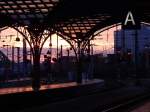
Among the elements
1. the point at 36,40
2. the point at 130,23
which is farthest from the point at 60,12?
the point at 130,23

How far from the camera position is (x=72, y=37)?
66.1 meters

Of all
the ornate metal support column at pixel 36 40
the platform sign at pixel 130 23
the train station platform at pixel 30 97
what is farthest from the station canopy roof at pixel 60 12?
the platform sign at pixel 130 23

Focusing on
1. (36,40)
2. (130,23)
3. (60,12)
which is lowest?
(36,40)

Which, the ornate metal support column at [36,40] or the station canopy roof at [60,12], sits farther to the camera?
the ornate metal support column at [36,40]

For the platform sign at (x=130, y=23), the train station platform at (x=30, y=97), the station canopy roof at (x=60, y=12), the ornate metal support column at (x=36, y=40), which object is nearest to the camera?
the platform sign at (x=130, y=23)

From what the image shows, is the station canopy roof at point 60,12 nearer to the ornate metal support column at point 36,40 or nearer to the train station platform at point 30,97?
the ornate metal support column at point 36,40

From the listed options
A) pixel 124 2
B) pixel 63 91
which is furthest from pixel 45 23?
pixel 124 2

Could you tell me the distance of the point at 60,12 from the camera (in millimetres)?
47844

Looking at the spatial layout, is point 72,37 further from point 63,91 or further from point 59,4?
point 63,91

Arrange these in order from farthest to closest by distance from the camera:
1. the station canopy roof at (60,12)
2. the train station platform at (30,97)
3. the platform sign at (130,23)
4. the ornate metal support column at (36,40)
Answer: the ornate metal support column at (36,40) < the station canopy roof at (60,12) < the train station platform at (30,97) < the platform sign at (130,23)

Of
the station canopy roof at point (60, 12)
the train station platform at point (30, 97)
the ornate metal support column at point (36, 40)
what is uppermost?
the station canopy roof at point (60, 12)

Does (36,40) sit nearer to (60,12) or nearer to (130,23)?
(60,12)

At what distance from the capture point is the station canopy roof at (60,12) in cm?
4212

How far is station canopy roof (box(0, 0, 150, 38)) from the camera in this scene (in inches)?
1658
